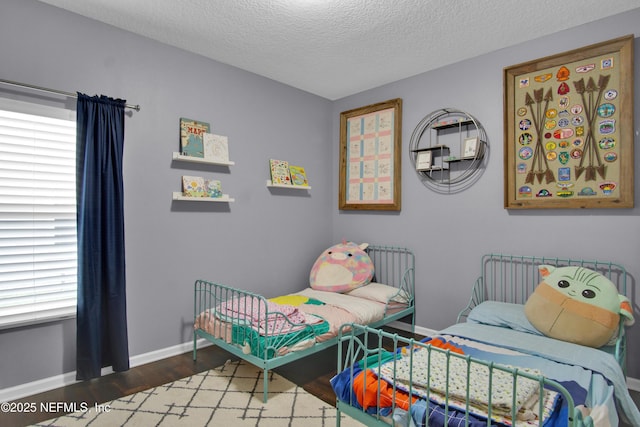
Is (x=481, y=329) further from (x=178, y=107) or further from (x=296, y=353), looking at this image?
(x=178, y=107)

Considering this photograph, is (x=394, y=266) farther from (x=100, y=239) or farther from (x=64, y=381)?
(x=64, y=381)

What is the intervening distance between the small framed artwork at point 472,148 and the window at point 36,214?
3064mm

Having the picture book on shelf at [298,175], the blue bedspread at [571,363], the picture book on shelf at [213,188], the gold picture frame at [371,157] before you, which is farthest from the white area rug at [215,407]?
the gold picture frame at [371,157]

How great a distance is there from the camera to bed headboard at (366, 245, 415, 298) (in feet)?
12.2

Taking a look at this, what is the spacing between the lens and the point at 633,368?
252cm

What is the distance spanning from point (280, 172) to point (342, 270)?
1200mm

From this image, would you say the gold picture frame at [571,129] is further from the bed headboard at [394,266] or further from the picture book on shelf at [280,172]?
the picture book on shelf at [280,172]

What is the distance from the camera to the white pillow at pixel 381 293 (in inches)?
137

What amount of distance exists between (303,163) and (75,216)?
226 centimetres

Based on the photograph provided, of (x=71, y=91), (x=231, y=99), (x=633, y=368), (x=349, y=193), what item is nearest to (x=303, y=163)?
(x=349, y=193)

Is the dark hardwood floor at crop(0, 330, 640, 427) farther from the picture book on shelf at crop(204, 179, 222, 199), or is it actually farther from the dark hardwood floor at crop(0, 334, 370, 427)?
the picture book on shelf at crop(204, 179, 222, 199)

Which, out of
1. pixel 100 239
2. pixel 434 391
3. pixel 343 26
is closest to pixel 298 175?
pixel 343 26

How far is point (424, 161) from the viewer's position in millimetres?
3510

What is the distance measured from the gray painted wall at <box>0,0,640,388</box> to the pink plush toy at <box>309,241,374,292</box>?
272 mm
